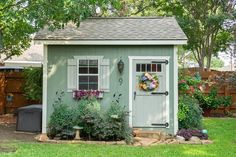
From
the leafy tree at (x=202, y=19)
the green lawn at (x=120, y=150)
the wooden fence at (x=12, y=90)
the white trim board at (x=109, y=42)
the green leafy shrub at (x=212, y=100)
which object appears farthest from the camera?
the leafy tree at (x=202, y=19)

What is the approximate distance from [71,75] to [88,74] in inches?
18.9

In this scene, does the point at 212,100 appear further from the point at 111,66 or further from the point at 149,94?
the point at 111,66

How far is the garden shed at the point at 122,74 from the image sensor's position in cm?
1098

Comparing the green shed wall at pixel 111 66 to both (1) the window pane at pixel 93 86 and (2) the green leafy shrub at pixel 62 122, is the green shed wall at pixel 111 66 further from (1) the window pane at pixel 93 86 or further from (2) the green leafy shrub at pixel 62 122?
(2) the green leafy shrub at pixel 62 122

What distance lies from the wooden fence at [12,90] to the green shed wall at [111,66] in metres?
5.20

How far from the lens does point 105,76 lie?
11008mm

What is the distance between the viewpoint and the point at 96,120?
9859mm

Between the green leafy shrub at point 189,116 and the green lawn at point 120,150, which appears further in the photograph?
the green leafy shrub at point 189,116

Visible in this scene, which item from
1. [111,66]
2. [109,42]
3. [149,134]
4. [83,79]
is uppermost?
[109,42]

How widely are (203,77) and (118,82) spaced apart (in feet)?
21.7

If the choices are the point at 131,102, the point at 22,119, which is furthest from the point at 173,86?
the point at 22,119

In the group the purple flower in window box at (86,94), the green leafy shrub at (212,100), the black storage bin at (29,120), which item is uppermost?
the purple flower in window box at (86,94)

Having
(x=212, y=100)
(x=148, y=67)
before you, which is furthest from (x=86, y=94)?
(x=212, y=100)

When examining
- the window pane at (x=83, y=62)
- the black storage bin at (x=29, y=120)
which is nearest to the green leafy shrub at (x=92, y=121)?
the black storage bin at (x=29, y=120)
